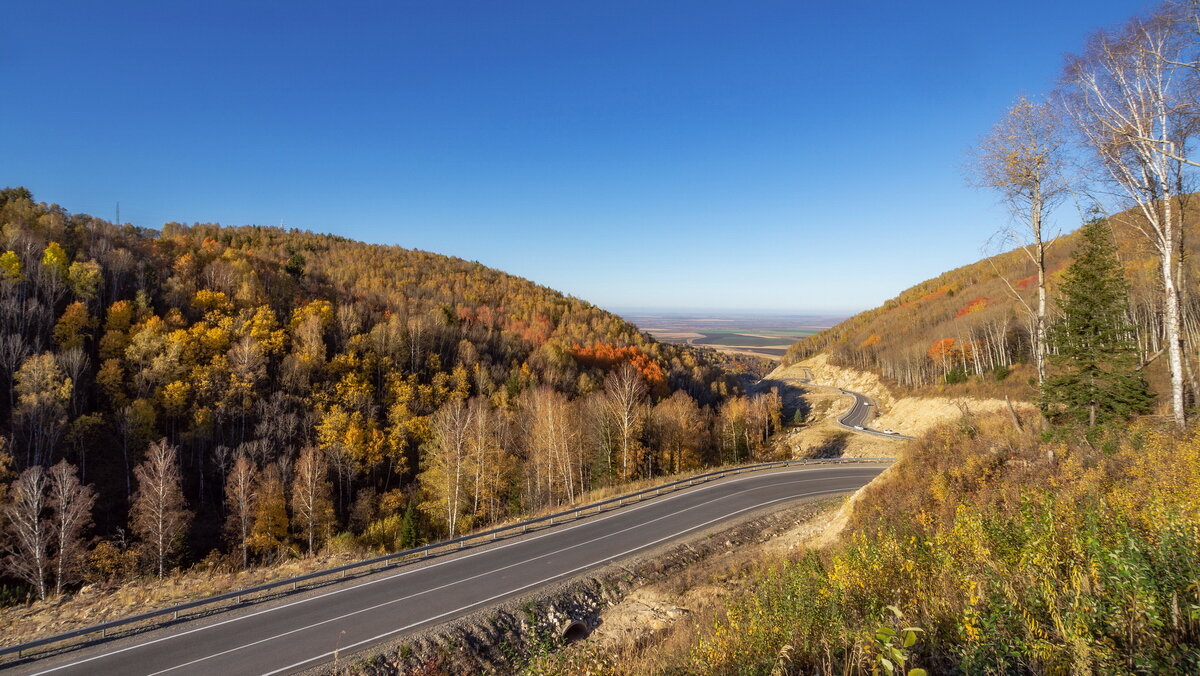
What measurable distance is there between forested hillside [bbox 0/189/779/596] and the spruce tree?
3000cm

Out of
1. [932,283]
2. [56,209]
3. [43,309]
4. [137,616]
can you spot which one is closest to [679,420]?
[137,616]

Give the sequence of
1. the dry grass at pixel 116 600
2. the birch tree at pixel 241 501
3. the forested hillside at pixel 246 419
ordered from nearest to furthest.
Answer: the dry grass at pixel 116 600, the birch tree at pixel 241 501, the forested hillside at pixel 246 419

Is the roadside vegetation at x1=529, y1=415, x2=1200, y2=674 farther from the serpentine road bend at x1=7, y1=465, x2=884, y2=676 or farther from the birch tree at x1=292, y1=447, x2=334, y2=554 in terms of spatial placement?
the birch tree at x1=292, y1=447, x2=334, y2=554

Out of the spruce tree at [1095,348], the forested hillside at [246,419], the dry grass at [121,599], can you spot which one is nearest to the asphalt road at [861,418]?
the forested hillside at [246,419]

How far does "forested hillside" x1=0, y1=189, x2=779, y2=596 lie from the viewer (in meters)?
34.6

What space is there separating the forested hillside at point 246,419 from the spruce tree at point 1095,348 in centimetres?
3000

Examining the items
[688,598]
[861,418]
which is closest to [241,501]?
[688,598]

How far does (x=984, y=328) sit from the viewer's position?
7306 centimetres

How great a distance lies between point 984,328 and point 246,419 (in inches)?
4170

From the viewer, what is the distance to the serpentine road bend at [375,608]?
1151cm

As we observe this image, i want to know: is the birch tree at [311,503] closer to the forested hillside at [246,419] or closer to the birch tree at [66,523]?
the forested hillside at [246,419]

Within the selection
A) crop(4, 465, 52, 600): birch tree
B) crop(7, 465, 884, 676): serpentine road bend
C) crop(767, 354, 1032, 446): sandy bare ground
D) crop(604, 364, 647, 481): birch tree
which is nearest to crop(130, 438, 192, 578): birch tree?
crop(4, 465, 52, 600): birch tree

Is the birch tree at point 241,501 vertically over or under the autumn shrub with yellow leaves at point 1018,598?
under

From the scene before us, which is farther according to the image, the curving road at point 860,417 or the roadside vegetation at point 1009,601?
the curving road at point 860,417
